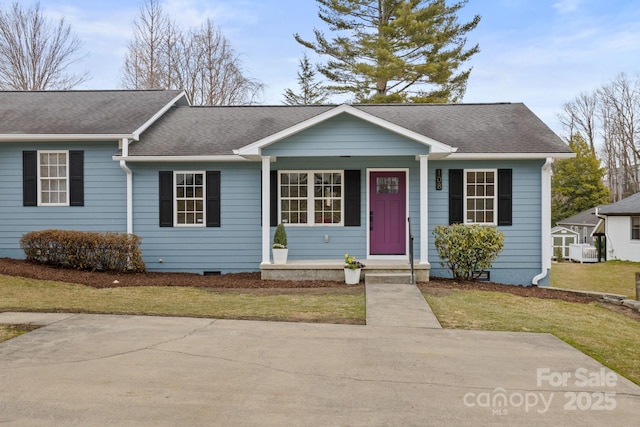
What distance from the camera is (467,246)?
992cm

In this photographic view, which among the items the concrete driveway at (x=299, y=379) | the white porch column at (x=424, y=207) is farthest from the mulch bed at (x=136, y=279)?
the concrete driveway at (x=299, y=379)

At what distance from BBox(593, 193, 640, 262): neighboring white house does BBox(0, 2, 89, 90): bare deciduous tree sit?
2797 cm

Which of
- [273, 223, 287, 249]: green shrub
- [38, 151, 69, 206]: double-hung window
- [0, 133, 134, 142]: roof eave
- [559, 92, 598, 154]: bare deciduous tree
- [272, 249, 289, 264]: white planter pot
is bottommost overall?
[272, 249, 289, 264]: white planter pot

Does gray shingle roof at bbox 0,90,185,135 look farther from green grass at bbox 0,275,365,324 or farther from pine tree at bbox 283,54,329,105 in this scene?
pine tree at bbox 283,54,329,105

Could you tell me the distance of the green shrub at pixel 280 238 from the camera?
10.3 metres

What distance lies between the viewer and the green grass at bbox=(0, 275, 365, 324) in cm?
691

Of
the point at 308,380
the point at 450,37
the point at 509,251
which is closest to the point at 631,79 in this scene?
the point at 450,37

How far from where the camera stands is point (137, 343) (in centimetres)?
532

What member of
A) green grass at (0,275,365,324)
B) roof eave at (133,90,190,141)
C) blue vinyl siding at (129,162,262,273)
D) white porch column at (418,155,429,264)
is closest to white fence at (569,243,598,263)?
white porch column at (418,155,429,264)

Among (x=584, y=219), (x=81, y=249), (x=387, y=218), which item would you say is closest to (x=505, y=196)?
(x=387, y=218)

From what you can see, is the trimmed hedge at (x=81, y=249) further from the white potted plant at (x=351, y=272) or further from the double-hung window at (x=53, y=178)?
the white potted plant at (x=351, y=272)

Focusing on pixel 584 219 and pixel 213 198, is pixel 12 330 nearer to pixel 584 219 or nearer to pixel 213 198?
pixel 213 198

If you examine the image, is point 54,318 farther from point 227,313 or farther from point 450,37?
point 450,37

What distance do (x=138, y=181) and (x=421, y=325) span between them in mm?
7590
